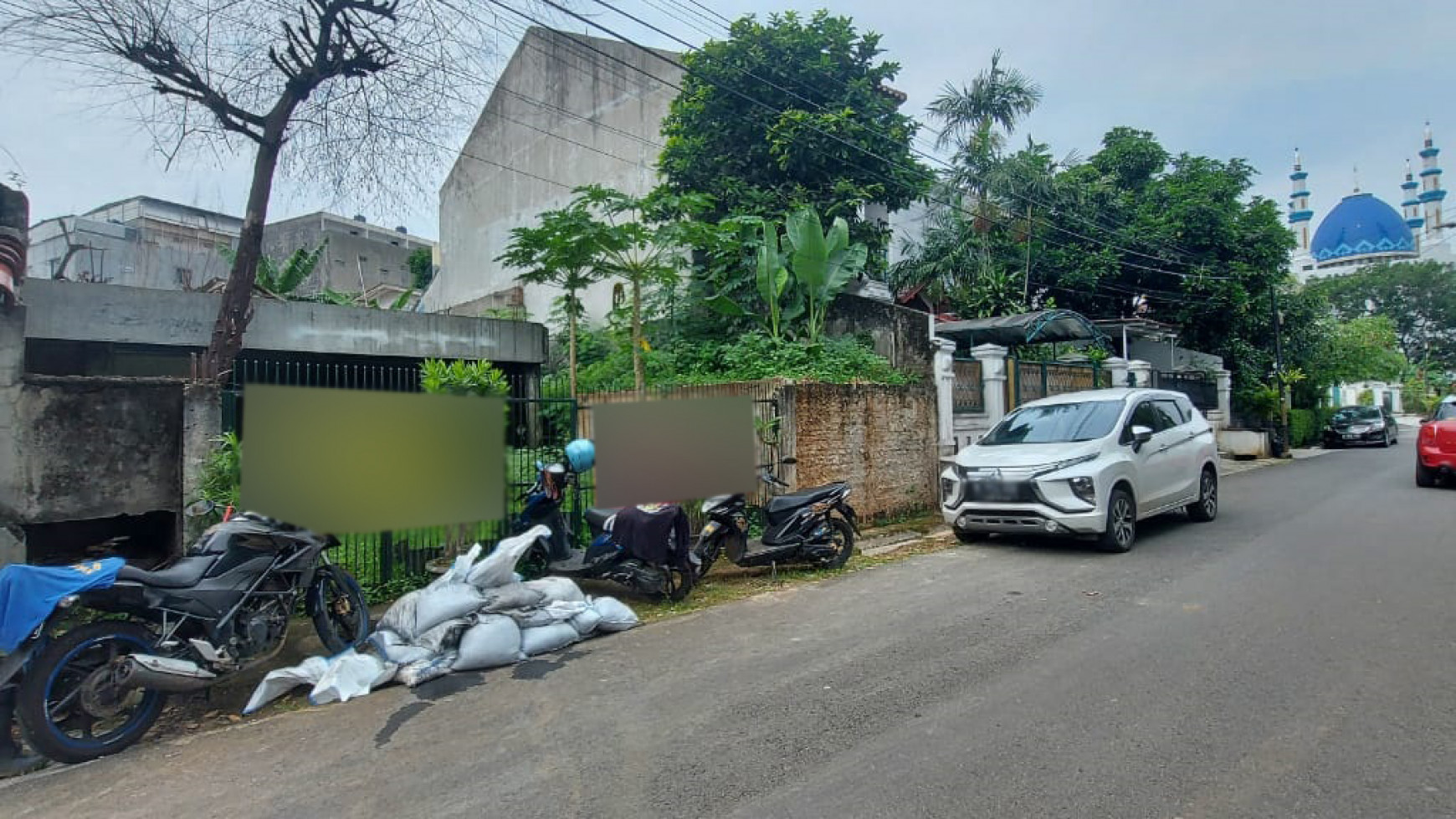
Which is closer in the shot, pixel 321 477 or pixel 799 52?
pixel 321 477

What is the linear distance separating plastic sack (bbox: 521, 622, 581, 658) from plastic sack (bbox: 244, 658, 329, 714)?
3.94 feet

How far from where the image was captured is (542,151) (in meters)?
21.4

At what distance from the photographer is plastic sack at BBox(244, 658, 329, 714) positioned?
173 inches

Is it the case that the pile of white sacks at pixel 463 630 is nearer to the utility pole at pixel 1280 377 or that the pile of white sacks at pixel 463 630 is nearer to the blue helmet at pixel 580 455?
the blue helmet at pixel 580 455

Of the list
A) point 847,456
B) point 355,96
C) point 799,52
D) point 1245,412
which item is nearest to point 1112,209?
point 1245,412

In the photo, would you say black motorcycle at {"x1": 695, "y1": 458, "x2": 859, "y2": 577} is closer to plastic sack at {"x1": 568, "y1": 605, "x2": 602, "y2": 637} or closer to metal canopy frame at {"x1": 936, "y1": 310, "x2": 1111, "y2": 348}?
plastic sack at {"x1": 568, "y1": 605, "x2": 602, "y2": 637}

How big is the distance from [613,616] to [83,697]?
302 centimetres

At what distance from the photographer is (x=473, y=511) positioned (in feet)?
21.4

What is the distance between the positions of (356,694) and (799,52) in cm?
1402

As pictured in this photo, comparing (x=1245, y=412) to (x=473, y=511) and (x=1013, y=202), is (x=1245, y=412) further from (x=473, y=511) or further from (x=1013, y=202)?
(x=473, y=511)

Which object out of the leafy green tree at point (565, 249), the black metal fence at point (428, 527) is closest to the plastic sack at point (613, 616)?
the black metal fence at point (428, 527)

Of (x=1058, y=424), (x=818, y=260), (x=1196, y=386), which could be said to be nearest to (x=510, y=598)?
(x=1058, y=424)

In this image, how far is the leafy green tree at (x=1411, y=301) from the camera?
4512 cm

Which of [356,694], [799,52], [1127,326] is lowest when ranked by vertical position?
[356,694]
